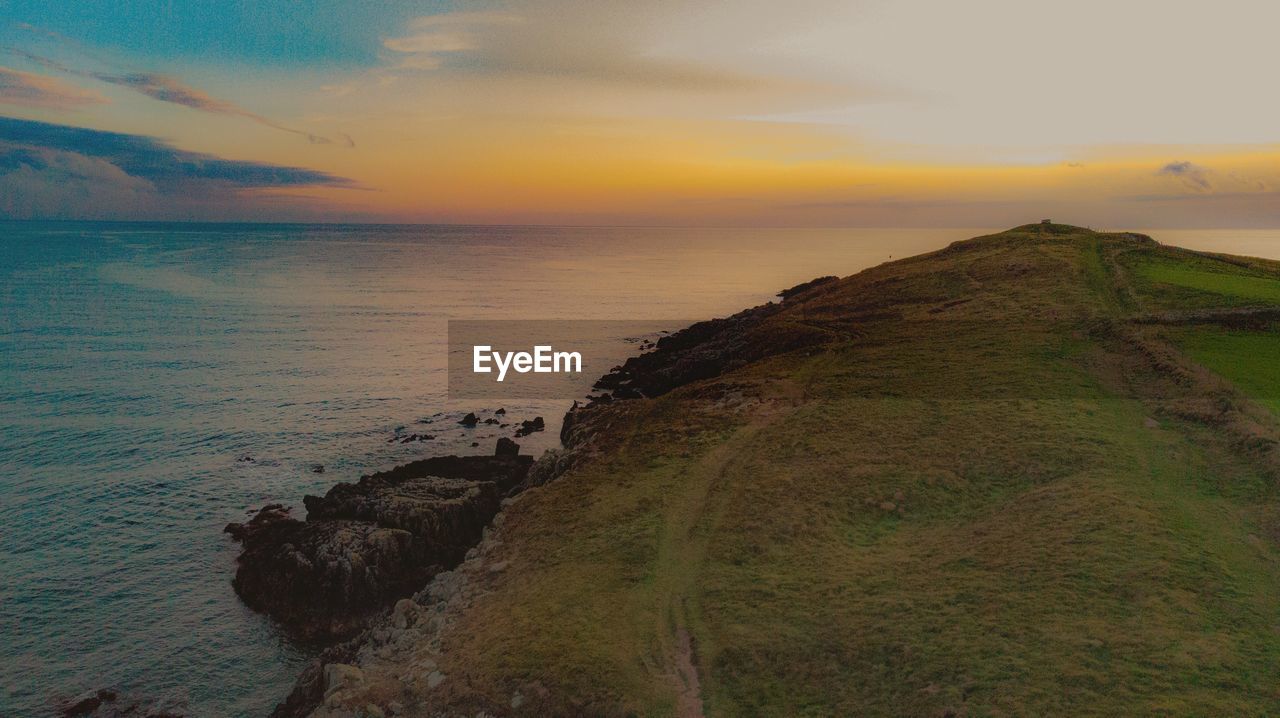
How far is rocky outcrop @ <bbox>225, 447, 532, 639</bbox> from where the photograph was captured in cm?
2780

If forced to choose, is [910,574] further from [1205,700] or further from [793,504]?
[1205,700]

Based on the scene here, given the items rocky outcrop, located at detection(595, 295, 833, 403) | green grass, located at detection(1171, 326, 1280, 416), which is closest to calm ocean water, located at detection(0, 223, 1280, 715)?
rocky outcrop, located at detection(595, 295, 833, 403)

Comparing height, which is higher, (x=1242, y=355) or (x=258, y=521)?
(x=1242, y=355)

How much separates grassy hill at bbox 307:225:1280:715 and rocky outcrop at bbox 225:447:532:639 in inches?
91.9

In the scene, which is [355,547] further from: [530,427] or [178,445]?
[178,445]

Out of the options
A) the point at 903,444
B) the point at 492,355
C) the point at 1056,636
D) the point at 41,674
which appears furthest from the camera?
the point at 492,355

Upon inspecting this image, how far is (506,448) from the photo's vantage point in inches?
1722

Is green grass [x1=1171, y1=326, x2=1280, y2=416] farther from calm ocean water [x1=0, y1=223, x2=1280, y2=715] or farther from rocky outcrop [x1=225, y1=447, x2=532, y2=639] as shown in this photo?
calm ocean water [x1=0, y1=223, x2=1280, y2=715]

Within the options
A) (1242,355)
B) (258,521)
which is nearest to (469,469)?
(258,521)

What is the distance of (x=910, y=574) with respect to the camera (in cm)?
2328

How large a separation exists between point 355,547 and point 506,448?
15297 mm

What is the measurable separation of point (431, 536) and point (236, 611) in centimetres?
801

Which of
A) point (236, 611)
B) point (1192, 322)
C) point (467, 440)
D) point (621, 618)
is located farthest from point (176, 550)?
point (1192, 322)

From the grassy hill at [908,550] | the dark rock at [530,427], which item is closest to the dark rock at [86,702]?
the grassy hill at [908,550]
